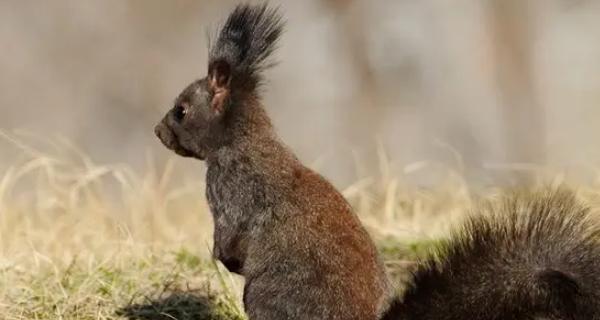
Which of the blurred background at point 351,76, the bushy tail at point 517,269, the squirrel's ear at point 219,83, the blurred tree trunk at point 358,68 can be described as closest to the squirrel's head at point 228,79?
the squirrel's ear at point 219,83

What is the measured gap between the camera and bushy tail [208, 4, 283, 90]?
5234 mm

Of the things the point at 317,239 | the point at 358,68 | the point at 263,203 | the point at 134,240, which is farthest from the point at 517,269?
the point at 358,68

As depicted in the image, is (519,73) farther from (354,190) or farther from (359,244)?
(359,244)

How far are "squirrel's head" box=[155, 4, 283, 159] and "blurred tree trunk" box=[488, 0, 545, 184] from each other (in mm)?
7718

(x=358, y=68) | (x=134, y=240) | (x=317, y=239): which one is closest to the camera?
(x=317, y=239)

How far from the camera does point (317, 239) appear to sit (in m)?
4.91

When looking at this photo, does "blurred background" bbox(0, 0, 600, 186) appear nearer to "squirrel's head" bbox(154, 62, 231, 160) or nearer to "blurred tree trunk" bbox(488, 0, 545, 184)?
"blurred tree trunk" bbox(488, 0, 545, 184)

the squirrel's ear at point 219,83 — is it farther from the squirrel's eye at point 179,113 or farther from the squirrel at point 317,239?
the squirrel's eye at point 179,113

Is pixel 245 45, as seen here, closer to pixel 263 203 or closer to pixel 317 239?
pixel 263 203

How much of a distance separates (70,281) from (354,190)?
2990 millimetres

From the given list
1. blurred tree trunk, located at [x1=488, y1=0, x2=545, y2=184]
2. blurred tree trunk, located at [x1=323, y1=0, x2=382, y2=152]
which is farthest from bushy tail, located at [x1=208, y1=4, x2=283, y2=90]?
blurred tree trunk, located at [x1=323, y1=0, x2=382, y2=152]

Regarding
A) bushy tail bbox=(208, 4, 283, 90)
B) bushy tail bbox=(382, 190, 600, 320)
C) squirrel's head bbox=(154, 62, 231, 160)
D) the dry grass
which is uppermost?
bushy tail bbox=(208, 4, 283, 90)

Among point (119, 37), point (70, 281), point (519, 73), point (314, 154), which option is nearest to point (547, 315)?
point (70, 281)

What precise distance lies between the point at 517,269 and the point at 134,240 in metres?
3.43
